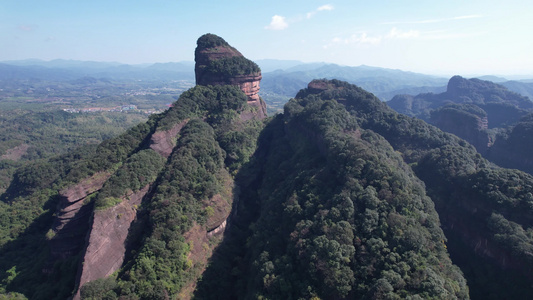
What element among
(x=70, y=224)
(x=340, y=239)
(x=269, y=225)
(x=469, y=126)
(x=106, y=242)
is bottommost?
(x=269, y=225)

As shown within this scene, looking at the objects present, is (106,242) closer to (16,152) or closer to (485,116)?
(16,152)

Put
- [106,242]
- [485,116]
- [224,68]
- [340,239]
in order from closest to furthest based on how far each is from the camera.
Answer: [340,239] < [106,242] < [224,68] < [485,116]

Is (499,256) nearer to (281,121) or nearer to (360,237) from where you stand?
(360,237)

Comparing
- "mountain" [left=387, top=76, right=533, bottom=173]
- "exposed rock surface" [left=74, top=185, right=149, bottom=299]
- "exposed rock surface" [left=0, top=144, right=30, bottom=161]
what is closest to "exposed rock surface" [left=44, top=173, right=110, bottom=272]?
"exposed rock surface" [left=74, top=185, right=149, bottom=299]

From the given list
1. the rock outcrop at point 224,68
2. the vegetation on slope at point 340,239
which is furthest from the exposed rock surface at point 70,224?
the rock outcrop at point 224,68

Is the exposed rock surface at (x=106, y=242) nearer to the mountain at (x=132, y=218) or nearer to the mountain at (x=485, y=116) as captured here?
the mountain at (x=132, y=218)

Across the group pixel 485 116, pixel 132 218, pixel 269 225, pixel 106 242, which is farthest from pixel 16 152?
pixel 485 116

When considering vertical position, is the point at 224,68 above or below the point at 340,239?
above
